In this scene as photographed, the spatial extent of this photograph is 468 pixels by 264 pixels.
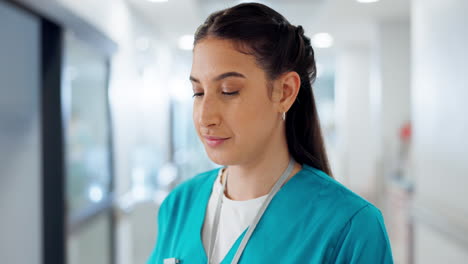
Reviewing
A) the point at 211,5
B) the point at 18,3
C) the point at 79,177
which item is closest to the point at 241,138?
the point at 18,3

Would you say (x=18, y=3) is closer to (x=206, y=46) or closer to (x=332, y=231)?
(x=206, y=46)

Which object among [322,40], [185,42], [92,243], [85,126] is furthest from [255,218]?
[322,40]

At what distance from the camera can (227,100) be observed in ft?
2.27

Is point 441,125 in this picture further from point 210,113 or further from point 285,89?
point 210,113

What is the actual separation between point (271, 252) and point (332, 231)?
11 centimetres

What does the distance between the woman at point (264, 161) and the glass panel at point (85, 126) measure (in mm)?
1335

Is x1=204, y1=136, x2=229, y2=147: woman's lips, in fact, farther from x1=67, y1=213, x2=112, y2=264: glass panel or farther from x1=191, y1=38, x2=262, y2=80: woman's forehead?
x1=67, y1=213, x2=112, y2=264: glass panel

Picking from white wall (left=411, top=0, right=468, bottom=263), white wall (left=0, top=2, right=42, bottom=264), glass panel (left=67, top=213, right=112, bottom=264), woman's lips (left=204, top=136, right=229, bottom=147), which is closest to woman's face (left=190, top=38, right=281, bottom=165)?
woman's lips (left=204, top=136, right=229, bottom=147)

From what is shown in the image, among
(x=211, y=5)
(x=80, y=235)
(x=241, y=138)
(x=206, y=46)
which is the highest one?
(x=211, y=5)

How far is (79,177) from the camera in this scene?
2.24 metres

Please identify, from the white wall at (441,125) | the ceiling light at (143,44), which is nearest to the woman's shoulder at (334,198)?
the white wall at (441,125)

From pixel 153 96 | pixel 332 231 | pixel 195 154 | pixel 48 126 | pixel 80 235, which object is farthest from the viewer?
pixel 195 154

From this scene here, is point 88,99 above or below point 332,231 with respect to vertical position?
above

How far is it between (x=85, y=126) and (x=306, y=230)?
5.90 feet
